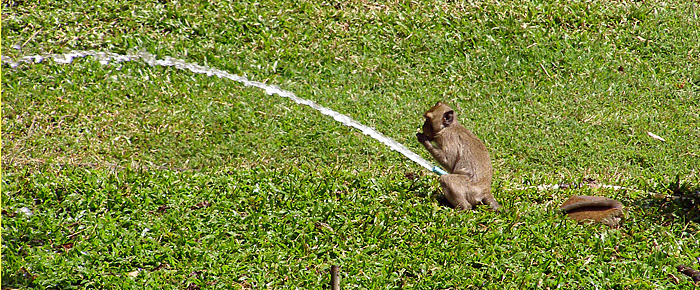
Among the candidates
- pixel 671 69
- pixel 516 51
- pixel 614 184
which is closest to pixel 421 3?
pixel 516 51

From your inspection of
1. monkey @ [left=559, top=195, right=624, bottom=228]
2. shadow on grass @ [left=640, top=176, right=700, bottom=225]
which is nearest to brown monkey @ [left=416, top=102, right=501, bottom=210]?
monkey @ [left=559, top=195, right=624, bottom=228]

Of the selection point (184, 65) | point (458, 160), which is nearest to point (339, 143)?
point (458, 160)

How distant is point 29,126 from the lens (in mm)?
8391

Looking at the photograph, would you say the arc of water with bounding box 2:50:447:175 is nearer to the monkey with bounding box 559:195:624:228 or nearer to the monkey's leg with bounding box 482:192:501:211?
the monkey's leg with bounding box 482:192:501:211

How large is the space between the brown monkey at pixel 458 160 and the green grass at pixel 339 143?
18 centimetres

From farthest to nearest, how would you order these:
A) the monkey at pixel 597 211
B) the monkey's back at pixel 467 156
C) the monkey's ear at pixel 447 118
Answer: the monkey's ear at pixel 447 118 < the monkey's back at pixel 467 156 < the monkey at pixel 597 211

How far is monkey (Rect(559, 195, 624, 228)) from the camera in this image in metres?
6.22

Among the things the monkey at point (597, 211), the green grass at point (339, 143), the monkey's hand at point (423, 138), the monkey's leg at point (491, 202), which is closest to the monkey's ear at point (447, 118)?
the monkey's hand at point (423, 138)

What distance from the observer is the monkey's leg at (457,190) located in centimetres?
631

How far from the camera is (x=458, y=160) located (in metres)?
6.67

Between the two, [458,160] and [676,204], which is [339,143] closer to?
[458,160]

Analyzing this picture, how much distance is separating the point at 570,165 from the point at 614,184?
1406 mm

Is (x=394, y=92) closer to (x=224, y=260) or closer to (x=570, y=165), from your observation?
(x=570, y=165)

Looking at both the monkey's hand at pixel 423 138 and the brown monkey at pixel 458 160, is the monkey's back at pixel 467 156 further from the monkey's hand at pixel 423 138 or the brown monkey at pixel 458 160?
the monkey's hand at pixel 423 138
